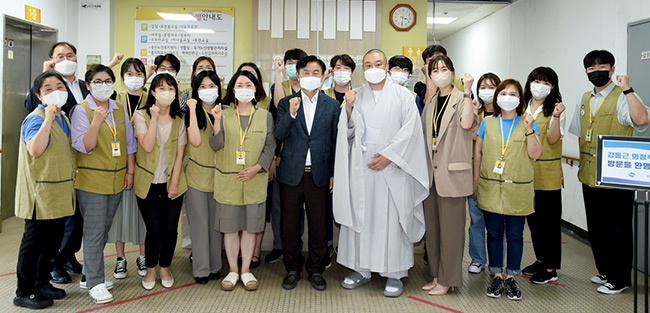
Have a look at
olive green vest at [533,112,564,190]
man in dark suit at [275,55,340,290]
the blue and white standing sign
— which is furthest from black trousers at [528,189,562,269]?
man in dark suit at [275,55,340,290]

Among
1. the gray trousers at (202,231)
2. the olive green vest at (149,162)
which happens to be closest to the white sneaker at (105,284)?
the gray trousers at (202,231)

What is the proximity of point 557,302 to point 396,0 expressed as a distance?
4271 mm

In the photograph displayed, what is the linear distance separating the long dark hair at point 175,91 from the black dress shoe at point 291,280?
4.46ft

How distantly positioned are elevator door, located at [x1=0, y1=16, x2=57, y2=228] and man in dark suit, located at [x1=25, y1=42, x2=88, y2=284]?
213 centimetres

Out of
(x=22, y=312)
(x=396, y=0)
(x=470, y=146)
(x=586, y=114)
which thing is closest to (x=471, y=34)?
(x=396, y=0)

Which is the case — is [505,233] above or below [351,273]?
above

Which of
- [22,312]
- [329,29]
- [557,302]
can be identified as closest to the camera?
[22,312]

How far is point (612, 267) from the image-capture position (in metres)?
3.75

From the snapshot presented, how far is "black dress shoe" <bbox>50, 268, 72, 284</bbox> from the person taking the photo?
377 cm

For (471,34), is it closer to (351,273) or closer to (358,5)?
(358,5)

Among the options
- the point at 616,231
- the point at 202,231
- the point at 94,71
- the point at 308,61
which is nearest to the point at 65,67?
the point at 94,71

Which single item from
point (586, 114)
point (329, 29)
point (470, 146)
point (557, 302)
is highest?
point (329, 29)

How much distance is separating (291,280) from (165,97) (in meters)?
1.52

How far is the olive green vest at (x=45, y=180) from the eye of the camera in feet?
10.2
